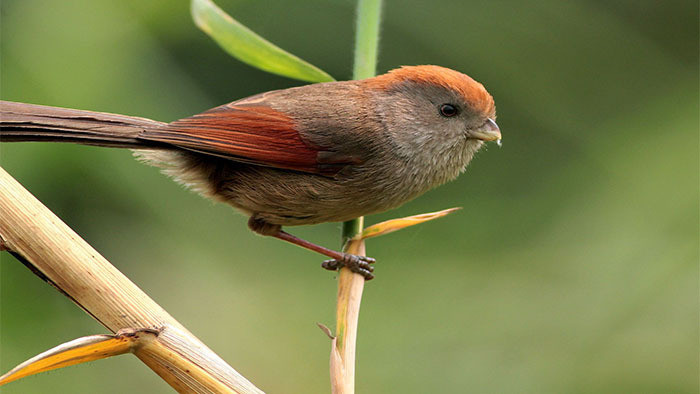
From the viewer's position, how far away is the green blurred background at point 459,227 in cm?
258

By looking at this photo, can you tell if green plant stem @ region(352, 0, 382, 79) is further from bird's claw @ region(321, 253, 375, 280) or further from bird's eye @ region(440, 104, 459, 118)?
bird's eye @ region(440, 104, 459, 118)

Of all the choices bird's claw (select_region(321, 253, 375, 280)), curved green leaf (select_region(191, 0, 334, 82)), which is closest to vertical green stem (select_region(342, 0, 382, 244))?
curved green leaf (select_region(191, 0, 334, 82))

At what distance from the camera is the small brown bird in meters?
2.75

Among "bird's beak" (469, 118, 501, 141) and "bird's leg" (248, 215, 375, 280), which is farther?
"bird's beak" (469, 118, 501, 141)

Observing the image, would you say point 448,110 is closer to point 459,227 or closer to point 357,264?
point 459,227

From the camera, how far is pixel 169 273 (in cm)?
278

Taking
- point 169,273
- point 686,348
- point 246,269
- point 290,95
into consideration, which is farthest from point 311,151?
point 686,348

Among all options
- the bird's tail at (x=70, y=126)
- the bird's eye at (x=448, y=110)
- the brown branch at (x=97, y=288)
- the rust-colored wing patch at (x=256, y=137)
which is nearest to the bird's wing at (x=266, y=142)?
the rust-colored wing patch at (x=256, y=137)

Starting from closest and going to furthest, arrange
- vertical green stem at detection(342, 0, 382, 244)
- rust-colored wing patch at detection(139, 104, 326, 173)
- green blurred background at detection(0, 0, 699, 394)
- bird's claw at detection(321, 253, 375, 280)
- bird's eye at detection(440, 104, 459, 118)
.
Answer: vertical green stem at detection(342, 0, 382, 244), bird's claw at detection(321, 253, 375, 280), green blurred background at detection(0, 0, 699, 394), rust-colored wing patch at detection(139, 104, 326, 173), bird's eye at detection(440, 104, 459, 118)

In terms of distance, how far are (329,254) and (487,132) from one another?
78 centimetres

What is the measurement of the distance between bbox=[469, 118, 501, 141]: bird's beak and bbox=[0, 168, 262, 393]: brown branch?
1652 mm

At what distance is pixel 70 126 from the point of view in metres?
2.29

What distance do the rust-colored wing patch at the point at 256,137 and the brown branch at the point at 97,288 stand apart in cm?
131

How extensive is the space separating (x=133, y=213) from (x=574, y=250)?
5.71 ft
